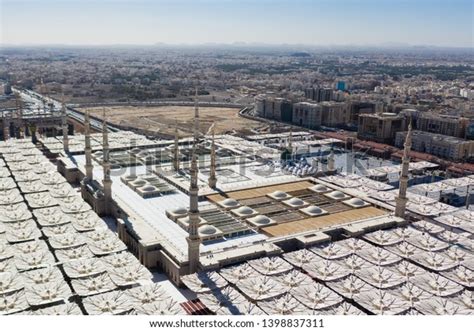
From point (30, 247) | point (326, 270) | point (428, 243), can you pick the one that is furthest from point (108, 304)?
point (428, 243)

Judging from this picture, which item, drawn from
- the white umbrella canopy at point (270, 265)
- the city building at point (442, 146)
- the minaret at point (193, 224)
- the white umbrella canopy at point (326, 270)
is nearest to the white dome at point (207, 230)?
the minaret at point (193, 224)

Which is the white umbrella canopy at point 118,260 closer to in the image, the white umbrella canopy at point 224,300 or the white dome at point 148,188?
the white umbrella canopy at point 224,300

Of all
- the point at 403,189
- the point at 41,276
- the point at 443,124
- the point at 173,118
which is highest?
the point at 403,189

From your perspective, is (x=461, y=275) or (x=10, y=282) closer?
(x=10, y=282)

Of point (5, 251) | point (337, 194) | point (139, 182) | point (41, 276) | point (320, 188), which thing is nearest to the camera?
point (41, 276)

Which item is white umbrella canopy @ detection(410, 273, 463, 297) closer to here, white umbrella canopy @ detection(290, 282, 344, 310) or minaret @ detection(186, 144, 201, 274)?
white umbrella canopy @ detection(290, 282, 344, 310)

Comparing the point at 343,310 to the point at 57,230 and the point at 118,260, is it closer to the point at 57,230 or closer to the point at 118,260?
the point at 118,260

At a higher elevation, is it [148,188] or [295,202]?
[148,188]

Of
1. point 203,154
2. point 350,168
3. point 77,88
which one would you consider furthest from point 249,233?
point 77,88
